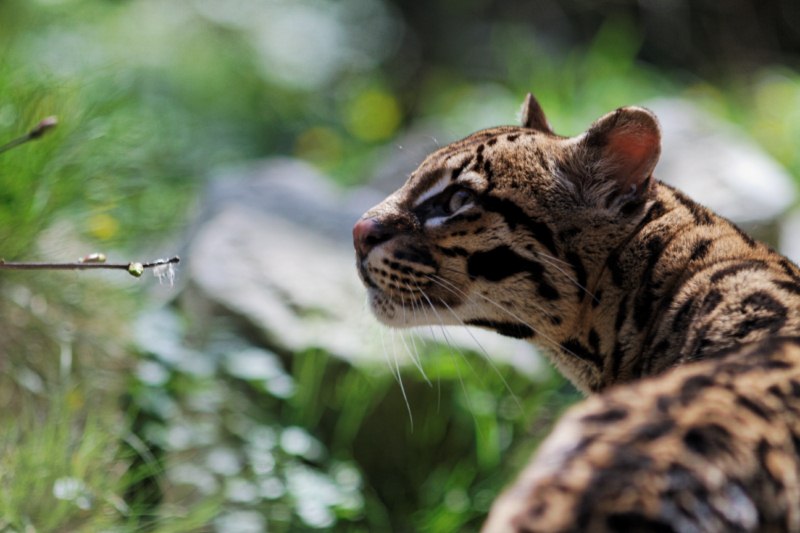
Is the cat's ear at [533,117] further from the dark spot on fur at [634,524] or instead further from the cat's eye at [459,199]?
the dark spot on fur at [634,524]

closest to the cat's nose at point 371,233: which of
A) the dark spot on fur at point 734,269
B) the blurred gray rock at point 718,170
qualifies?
the dark spot on fur at point 734,269

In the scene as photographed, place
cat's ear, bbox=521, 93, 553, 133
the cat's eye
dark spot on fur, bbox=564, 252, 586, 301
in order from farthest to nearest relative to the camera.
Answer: cat's ear, bbox=521, 93, 553, 133, the cat's eye, dark spot on fur, bbox=564, 252, 586, 301

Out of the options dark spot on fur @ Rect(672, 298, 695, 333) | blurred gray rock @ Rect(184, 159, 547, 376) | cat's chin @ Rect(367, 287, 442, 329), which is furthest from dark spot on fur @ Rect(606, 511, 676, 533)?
blurred gray rock @ Rect(184, 159, 547, 376)

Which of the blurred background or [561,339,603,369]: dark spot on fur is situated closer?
[561,339,603,369]: dark spot on fur

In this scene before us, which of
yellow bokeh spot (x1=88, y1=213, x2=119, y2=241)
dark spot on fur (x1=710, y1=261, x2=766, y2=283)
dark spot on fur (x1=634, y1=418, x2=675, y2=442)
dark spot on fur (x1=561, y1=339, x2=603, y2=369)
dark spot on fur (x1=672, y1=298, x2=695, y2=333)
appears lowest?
yellow bokeh spot (x1=88, y1=213, x2=119, y2=241)

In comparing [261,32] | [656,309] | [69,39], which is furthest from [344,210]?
[261,32]

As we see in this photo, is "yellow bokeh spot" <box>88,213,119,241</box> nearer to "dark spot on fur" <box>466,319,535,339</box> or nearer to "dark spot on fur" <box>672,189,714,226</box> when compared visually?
"dark spot on fur" <box>466,319,535,339</box>
